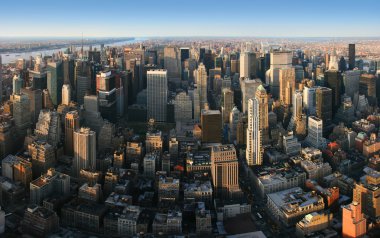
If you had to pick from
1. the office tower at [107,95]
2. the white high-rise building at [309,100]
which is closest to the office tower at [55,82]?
the office tower at [107,95]

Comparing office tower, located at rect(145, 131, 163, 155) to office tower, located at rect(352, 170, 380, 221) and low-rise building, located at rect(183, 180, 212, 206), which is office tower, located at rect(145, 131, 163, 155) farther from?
office tower, located at rect(352, 170, 380, 221)

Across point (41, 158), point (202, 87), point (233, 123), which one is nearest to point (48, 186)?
point (41, 158)

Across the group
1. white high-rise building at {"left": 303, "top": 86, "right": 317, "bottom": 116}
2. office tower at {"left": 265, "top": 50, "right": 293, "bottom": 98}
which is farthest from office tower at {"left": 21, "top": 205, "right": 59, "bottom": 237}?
office tower at {"left": 265, "top": 50, "right": 293, "bottom": 98}

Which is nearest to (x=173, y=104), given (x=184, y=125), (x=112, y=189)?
(x=184, y=125)

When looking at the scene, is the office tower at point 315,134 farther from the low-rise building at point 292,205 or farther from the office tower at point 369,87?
the office tower at point 369,87

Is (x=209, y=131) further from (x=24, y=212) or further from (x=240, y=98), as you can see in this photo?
(x=24, y=212)

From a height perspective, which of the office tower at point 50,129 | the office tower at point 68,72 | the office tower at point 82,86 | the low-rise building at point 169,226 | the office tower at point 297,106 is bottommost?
the low-rise building at point 169,226

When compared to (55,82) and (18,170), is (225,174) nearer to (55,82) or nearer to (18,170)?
(18,170)
